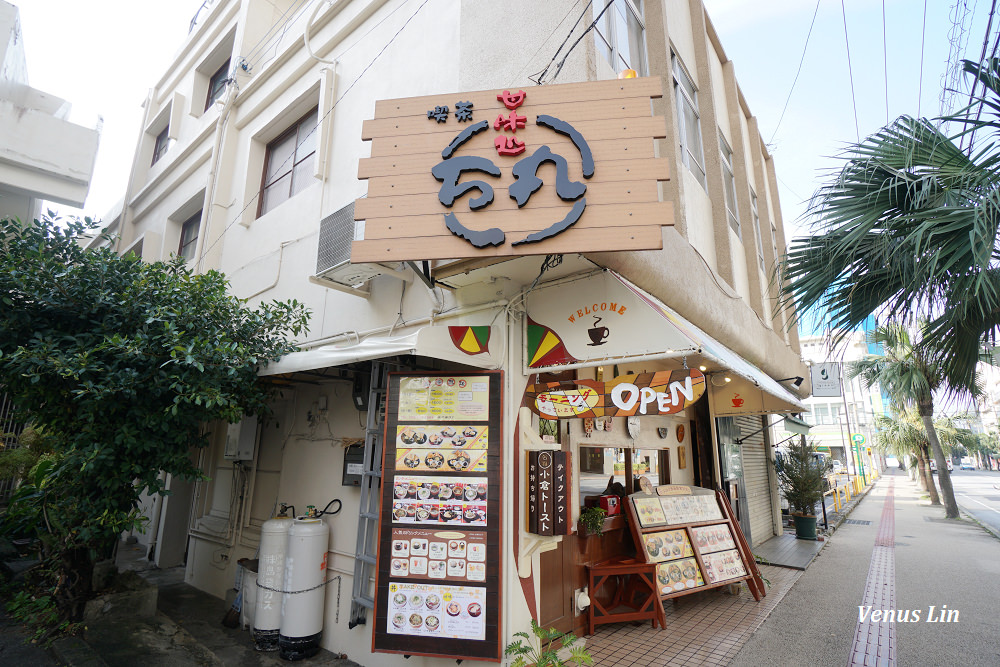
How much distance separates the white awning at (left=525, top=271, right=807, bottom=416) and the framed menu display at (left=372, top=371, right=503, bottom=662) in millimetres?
667

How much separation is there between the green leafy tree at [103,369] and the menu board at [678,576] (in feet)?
17.6

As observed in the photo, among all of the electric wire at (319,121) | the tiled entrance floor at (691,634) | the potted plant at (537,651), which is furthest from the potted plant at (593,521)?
the electric wire at (319,121)

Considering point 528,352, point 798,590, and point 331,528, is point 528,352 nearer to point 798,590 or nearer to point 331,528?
point 331,528

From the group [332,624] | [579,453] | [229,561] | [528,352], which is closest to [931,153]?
[528,352]

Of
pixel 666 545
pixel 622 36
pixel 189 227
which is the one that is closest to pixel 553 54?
pixel 622 36

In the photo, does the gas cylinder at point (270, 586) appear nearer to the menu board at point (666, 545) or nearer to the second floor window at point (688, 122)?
the menu board at point (666, 545)

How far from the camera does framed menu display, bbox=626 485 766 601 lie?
6.10 meters

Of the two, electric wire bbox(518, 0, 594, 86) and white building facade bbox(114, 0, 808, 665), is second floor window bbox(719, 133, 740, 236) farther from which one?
electric wire bbox(518, 0, 594, 86)

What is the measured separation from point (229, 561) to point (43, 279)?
14.8 feet

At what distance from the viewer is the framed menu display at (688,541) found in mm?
6098

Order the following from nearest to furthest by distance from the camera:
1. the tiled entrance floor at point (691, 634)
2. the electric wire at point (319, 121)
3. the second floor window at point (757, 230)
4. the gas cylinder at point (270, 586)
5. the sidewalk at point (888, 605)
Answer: the tiled entrance floor at point (691, 634) < the sidewalk at point (888, 605) < the gas cylinder at point (270, 586) < the electric wire at point (319, 121) < the second floor window at point (757, 230)

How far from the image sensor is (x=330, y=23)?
7.83 metres

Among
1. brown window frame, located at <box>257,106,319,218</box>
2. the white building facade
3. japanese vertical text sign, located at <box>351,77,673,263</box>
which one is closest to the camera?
japanese vertical text sign, located at <box>351,77,673,263</box>

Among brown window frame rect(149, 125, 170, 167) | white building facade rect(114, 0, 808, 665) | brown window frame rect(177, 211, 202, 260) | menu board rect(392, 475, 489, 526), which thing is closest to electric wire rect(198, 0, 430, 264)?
white building facade rect(114, 0, 808, 665)
